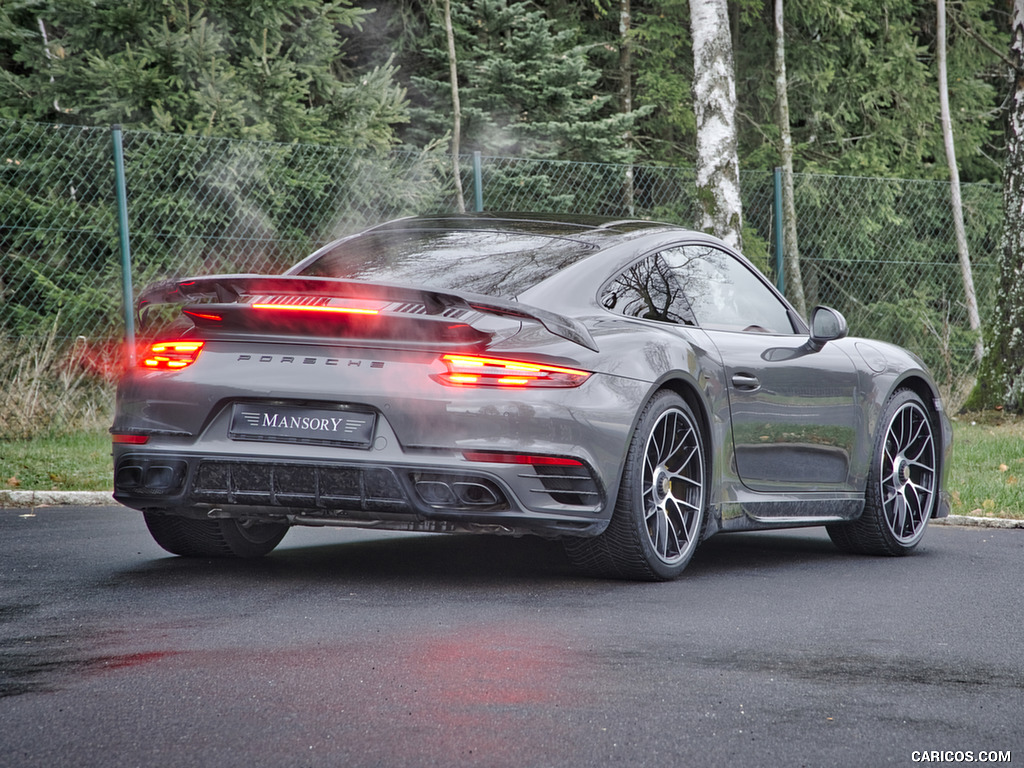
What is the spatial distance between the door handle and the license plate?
1.74m

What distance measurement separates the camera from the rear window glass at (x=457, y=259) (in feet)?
17.5

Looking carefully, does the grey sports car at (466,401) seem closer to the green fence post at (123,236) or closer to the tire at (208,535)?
the tire at (208,535)

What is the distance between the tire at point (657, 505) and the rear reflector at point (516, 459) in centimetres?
33

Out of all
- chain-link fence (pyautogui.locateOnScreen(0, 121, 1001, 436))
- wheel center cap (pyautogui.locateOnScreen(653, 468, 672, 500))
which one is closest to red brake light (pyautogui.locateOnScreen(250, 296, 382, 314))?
wheel center cap (pyautogui.locateOnScreen(653, 468, 672, 500))

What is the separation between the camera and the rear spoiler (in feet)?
16.0

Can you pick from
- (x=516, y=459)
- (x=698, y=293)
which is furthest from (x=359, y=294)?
(x=698, y=293)

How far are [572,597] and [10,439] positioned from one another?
7.01 metres

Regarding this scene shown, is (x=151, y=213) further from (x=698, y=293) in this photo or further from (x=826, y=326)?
(x=826, y=326)

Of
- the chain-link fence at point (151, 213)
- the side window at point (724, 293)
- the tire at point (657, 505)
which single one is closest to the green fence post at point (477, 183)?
the chain-link fence at point (151, 213)

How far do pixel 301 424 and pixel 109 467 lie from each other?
4.82 metres

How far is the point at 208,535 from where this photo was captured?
5.80 meters

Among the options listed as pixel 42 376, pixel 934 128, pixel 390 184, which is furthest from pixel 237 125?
pixel 934 128

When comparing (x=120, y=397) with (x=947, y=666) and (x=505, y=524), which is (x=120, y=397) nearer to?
(x=505, y=524)

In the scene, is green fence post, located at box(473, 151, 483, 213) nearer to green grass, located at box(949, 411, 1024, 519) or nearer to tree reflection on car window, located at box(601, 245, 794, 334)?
green grass, located at box(949, 411, 1024, 519)
